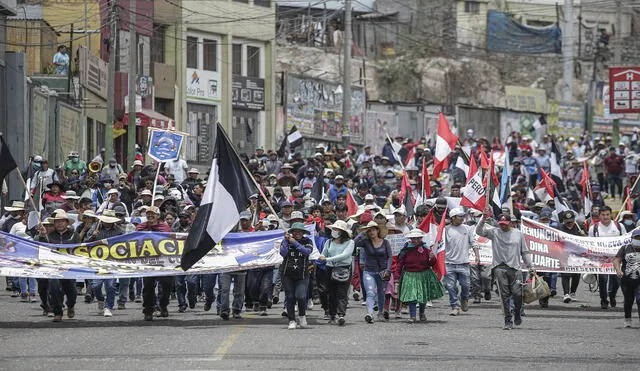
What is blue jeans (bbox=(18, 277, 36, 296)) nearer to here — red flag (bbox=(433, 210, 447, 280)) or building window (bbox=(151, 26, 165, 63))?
red flag (bbox=(433, 210, 447, 280))

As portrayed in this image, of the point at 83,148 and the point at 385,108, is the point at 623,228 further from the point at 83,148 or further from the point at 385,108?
the point at 385,108

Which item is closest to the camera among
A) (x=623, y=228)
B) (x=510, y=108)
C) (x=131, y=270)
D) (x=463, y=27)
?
(x=131, y=270)

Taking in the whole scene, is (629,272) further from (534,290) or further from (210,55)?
(210,55)

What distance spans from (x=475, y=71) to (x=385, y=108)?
10522mm

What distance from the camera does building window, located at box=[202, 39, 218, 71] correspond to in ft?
194

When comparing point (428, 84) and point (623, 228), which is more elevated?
point (428, 84)

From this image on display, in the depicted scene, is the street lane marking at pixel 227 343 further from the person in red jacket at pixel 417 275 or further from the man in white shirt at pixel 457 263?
the man in white shirt at pixel 457 263

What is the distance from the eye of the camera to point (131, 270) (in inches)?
862

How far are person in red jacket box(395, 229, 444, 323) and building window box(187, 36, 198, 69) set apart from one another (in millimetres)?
36528

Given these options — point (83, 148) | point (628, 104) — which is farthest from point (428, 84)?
point (83, 148)

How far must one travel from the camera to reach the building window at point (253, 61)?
6144cm

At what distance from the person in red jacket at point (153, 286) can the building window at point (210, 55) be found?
36058 mm

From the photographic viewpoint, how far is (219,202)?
2119cm

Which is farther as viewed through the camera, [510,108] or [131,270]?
[510,108]
